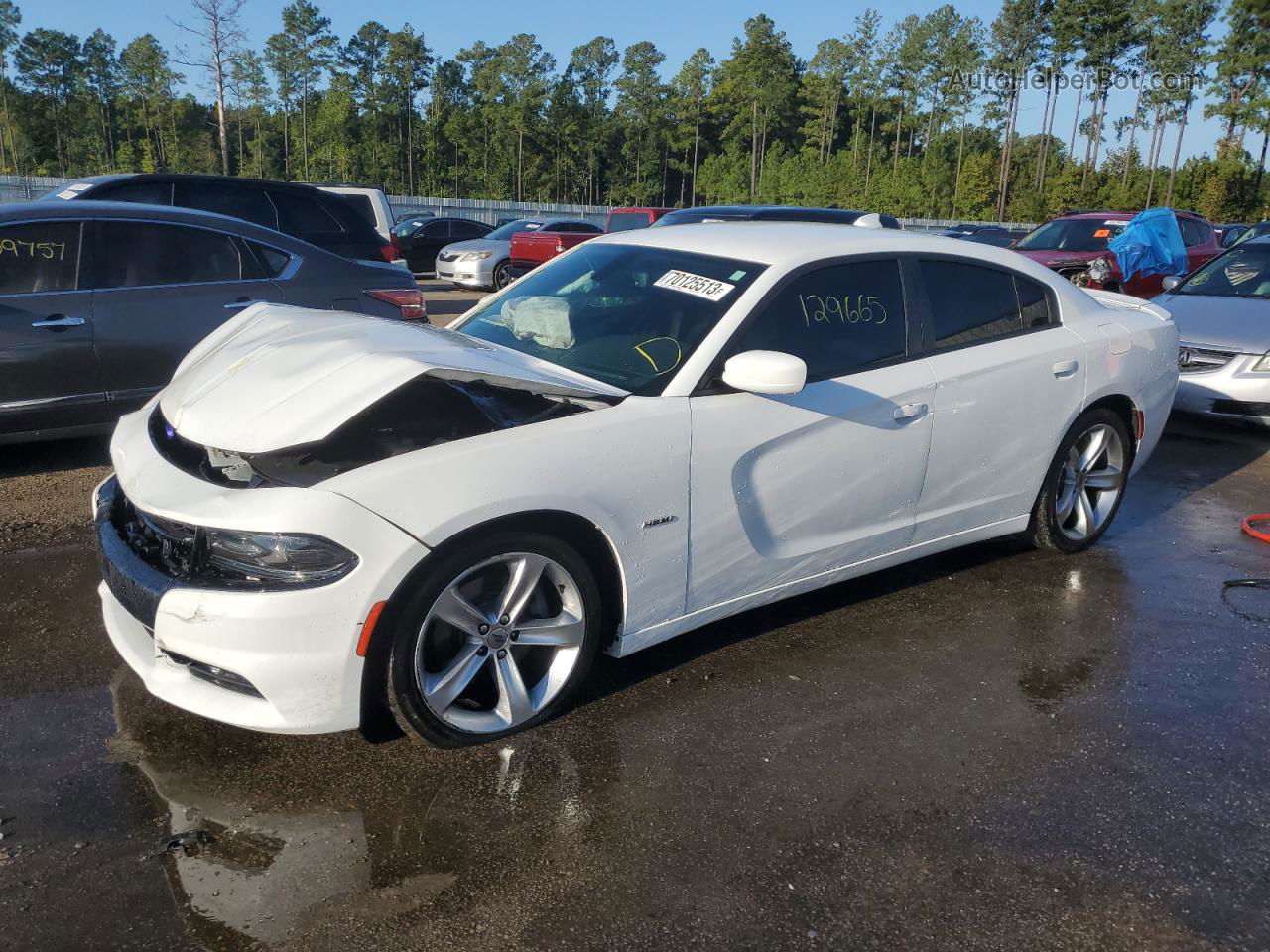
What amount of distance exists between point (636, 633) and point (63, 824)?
67.9 inches

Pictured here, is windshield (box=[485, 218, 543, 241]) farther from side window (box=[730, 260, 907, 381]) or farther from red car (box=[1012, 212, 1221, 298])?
side window (box=[730, 260, 907, 381])

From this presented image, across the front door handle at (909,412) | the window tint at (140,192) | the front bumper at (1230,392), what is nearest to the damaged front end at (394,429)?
the front door handle at (909,412)

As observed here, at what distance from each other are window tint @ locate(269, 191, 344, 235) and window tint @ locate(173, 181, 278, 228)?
0.27ft

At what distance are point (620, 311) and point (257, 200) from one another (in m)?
6.25

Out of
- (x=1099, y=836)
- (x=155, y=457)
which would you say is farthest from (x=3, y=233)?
(x=1099, y=836)

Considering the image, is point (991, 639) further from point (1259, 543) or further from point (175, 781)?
point (175, 781)

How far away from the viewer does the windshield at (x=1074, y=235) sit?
1368cm

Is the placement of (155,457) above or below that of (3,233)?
below

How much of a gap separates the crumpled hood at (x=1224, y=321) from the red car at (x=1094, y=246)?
3.92 meters

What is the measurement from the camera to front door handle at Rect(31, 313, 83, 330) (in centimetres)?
543

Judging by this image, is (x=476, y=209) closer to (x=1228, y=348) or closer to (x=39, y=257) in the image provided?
(x=1228, y=348)

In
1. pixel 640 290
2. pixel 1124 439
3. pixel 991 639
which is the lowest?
pixel 991 639

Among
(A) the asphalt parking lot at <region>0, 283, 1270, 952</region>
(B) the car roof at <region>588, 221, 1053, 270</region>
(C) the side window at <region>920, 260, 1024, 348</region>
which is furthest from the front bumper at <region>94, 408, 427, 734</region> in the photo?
(C) the side window at <region>920, 260, 1024, 348</region>

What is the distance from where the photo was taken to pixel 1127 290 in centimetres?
1286
